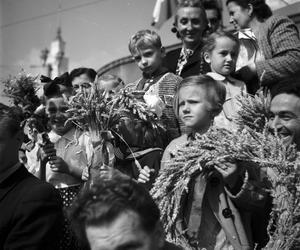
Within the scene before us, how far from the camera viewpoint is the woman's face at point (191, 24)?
15.1 ft

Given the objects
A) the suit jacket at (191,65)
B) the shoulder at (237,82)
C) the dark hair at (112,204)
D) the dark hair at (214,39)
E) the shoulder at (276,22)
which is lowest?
the dark hair at (112,204)

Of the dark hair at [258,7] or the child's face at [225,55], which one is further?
the dark hair at [258,7]

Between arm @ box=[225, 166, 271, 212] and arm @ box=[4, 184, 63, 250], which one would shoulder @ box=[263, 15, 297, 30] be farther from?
arm @ box=[4, 184, 63, 250]

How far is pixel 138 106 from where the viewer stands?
3.97 meters

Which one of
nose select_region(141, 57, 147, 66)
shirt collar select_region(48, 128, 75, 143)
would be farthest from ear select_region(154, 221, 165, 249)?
nose select_region(141, 57, 147, 66)

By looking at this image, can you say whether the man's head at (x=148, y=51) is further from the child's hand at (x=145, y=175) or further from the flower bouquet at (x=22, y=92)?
the child's hand at (x=145, y=175)

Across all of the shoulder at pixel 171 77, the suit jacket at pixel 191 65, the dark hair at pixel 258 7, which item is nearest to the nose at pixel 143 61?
the shoulder at pixel 171 77

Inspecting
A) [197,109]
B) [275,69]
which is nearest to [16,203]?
[197,109]

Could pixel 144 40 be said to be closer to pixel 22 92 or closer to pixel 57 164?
pixel 22 92

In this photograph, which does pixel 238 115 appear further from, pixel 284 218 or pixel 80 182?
pixel 80 182

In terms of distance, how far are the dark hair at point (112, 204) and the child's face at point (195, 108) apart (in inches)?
59.1

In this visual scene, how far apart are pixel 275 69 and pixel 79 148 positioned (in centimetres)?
144

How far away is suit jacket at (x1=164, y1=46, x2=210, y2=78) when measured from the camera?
446 centimetres

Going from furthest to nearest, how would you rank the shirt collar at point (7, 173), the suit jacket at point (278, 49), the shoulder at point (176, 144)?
the suit jacket at point (278, 49)
the shoulder at point (176, 144)
the shirt collar at point (7, 173)
